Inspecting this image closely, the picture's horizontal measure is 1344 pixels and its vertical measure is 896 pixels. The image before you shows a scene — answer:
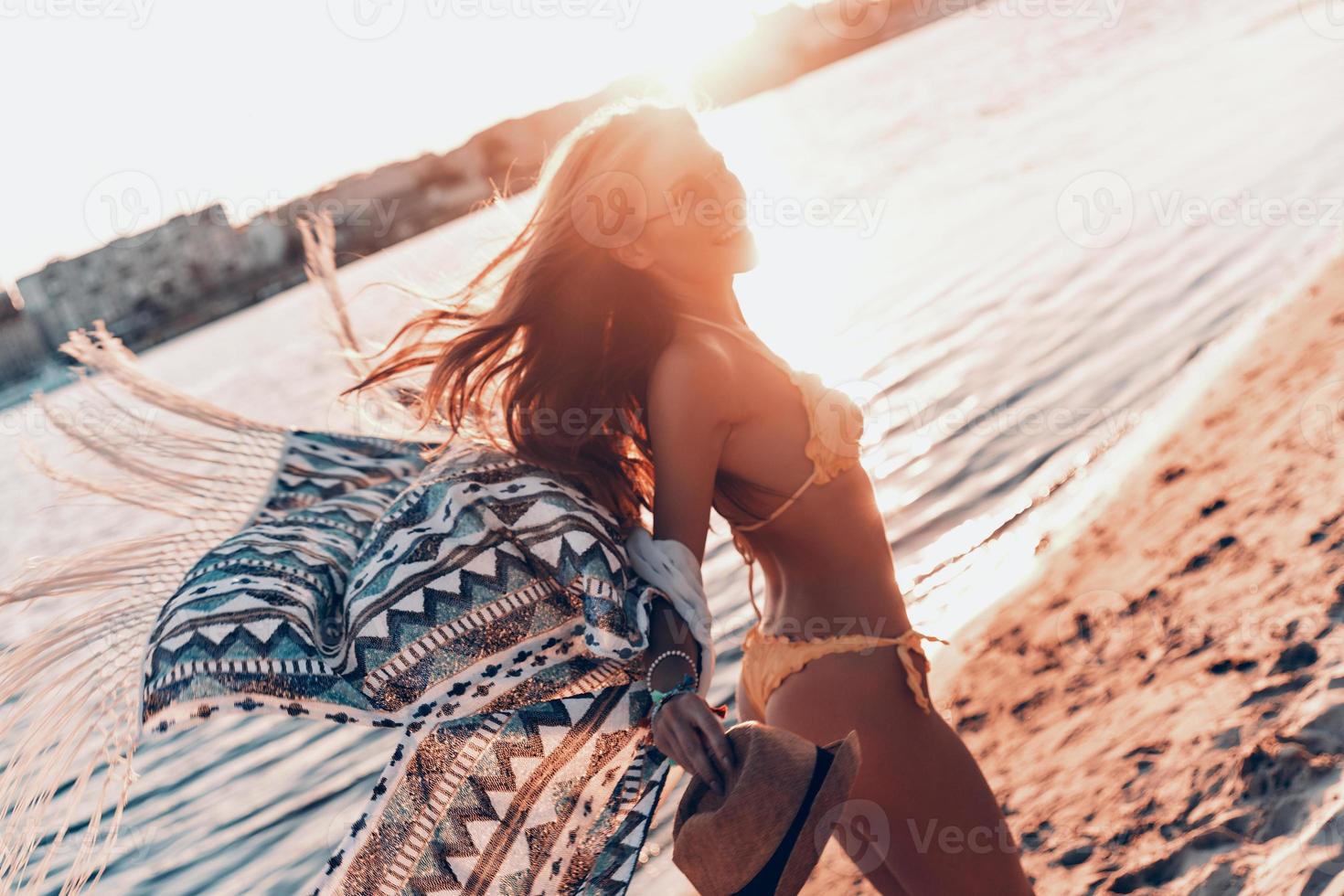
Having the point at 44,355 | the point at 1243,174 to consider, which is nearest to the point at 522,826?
the point at 1243,174

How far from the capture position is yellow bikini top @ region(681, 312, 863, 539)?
87.3 inches

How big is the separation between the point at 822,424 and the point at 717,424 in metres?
0.26

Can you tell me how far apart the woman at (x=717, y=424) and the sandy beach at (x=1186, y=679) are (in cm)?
84

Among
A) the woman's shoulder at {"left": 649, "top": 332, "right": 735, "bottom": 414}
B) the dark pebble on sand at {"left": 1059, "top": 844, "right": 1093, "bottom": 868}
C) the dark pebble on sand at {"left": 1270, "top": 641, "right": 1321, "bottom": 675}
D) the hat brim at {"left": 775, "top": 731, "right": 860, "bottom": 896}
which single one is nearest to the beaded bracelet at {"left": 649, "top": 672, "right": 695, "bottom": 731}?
the hat brim at {"left": 775, "top": 731, "right": 860, "bottom": 896}

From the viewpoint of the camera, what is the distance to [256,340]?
1262 inches

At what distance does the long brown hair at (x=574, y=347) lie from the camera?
2174 mm

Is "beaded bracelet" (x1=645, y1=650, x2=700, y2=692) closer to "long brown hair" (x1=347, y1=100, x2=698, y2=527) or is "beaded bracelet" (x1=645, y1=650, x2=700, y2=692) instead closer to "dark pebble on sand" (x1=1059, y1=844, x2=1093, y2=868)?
"long brown hair" (x1=347, y1=100, x2=698, y2=527)

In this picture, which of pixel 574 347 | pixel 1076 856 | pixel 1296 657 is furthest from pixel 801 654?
pixel 1296 657

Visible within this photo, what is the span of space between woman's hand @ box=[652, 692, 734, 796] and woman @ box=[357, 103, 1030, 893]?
379 mm

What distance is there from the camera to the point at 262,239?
56344 millimetres

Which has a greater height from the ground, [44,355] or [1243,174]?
[44,355]

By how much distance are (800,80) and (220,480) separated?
6957 centimetres

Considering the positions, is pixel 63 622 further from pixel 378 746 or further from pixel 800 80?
pixel 800 80

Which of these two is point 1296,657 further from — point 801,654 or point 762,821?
point 762,821
